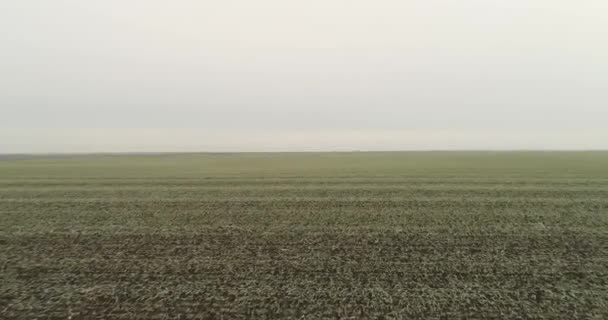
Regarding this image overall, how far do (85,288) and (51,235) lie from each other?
5.57m

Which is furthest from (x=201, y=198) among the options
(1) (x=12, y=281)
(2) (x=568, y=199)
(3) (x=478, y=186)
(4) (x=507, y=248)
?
(2) (x=568, y=199)

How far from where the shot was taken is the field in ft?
21.0

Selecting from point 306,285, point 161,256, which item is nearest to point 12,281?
point 161,256

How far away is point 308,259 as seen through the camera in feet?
28.1

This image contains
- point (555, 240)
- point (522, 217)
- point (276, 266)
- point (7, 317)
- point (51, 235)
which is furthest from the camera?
point (522, 217)

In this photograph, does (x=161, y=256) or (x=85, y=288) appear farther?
(x=161, y=256)

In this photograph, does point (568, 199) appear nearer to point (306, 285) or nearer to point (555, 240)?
point (555, 240)

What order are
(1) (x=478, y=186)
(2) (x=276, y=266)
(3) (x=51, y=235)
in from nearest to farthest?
(2) (x=276, y=266) → (3) (x=51, y=235) → (1) (x=478, y=186)

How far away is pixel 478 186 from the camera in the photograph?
20.6 m

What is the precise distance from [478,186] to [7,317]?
23588mm

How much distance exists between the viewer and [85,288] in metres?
7.18

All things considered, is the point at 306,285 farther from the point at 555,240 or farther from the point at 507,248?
the point at 555,240

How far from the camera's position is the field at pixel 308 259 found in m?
6.40

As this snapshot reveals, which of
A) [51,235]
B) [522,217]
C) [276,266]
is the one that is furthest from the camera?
[522,217]
